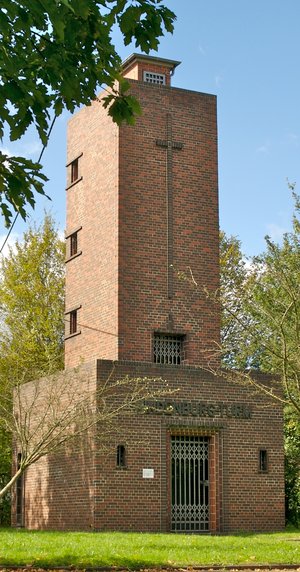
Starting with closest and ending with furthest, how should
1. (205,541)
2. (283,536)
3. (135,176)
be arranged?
(205,541) → (283,536) → (135,176)

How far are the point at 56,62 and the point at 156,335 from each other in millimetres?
18927

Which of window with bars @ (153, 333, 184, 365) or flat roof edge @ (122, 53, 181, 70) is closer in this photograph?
window with bars @ (153, 333, 184, 365)

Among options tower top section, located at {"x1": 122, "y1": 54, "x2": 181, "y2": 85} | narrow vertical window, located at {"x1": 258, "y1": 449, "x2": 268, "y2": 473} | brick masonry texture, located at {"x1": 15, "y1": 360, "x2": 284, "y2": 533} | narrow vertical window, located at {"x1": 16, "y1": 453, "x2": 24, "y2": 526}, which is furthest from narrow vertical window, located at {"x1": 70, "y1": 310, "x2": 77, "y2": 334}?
tower top section, located at {"x1": 122, "y1": 54, "x2": 181, "y2": 85}

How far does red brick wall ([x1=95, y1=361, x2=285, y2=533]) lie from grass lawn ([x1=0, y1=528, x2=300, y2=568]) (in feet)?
13.5

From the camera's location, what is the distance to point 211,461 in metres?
25.2

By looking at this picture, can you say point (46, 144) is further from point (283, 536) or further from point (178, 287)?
point (178, 287)

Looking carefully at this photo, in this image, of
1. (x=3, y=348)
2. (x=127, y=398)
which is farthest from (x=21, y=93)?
(x=3, y=348)

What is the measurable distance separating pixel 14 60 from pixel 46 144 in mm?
811

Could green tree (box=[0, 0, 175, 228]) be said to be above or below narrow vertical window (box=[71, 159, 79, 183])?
below

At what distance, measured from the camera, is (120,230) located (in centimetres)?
2630

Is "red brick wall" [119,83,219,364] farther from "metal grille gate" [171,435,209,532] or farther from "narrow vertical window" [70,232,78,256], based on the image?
"narrow vertical window" [70,232,78,256]

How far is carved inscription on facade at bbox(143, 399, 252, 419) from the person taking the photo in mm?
24469

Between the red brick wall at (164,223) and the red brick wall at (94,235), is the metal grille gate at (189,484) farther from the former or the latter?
the red brick wall at (94,235)

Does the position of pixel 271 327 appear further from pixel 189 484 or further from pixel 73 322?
pixel 73 322
